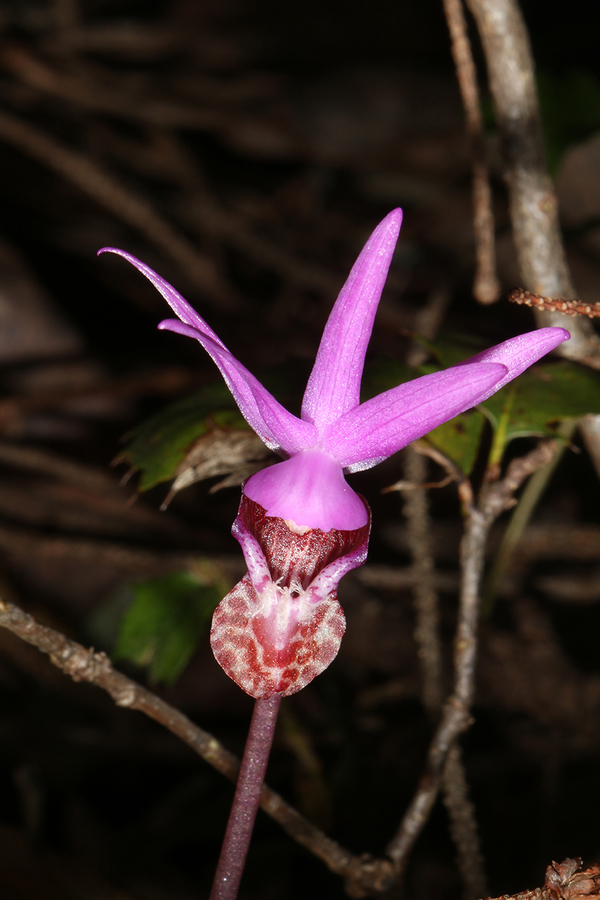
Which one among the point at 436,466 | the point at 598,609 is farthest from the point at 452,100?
the point at 598,609

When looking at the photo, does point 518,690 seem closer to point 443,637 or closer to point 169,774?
point 443,637

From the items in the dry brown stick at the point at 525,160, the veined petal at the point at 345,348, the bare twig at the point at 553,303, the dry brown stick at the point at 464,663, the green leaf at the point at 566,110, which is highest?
the green leaf at the point at 566,110

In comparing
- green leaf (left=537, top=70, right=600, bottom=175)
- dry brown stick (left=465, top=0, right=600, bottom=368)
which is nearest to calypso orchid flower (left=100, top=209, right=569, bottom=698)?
dry brown stick (left=465, top=0, right=600, bottom=368)

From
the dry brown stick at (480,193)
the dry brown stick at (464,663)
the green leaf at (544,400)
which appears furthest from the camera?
the dry brown stick at (480,193)

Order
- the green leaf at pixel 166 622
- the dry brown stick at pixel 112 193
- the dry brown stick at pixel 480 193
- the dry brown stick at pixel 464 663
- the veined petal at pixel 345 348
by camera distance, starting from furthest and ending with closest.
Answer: the dry brown stick at pixel 112 193 < the green leaf at pixel 166 622 < the dry brown stick at pixel 480 193 < the dry brown stick at pixel 464 663 < the veined petal at pixel 345 348

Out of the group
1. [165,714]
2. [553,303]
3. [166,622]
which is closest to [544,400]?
[553,303]

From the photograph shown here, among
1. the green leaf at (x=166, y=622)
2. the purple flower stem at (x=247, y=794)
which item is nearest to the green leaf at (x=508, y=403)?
the purple flower stem at (x=247, y=794)

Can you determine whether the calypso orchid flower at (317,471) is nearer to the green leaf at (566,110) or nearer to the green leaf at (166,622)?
the green leaf at (166,622)

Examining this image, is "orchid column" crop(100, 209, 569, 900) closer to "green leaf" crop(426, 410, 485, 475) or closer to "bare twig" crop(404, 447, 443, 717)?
"green leaf" crop(426, 410, 485, 475)

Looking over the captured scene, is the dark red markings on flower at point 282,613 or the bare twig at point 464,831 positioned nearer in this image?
the dark red markings on flower at point 282,613
